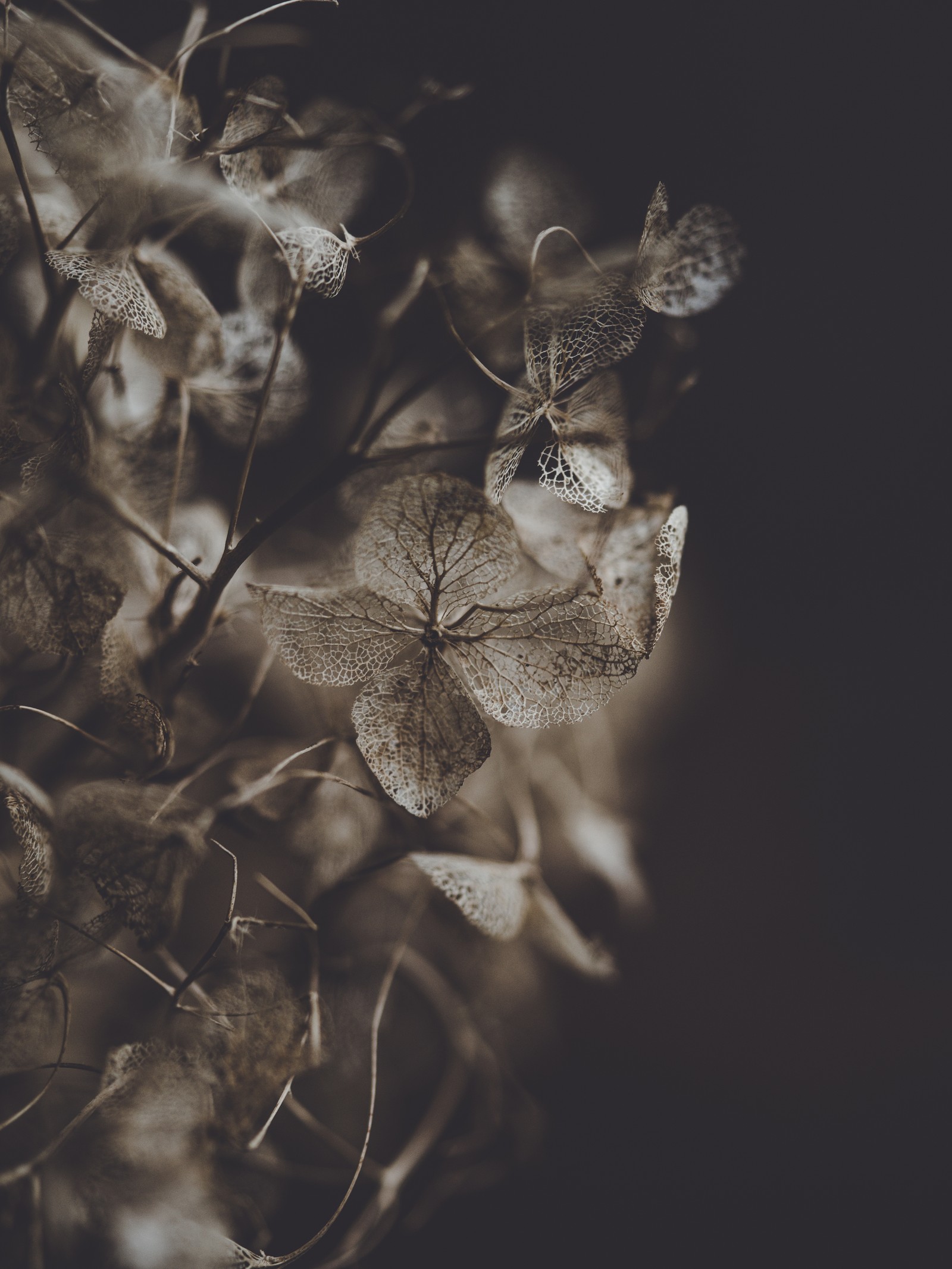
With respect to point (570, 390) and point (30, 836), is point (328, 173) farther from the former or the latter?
point (30, 836)

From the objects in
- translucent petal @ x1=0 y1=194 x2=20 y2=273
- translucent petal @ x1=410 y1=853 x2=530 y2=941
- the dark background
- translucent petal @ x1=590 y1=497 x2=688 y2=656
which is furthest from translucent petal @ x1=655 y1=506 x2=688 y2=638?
the dark background

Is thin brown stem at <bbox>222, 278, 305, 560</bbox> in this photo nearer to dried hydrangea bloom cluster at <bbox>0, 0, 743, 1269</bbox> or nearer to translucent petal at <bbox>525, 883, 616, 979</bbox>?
dried hydrangea bloom cluster at <bbox>0, 0, 743, 1269</bbox>

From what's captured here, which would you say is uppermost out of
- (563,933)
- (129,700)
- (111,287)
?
(111,287)

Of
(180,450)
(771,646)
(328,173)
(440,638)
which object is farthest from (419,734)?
(771,646)

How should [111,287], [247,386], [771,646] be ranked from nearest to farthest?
[111,287]
[247,386]
[771,646]

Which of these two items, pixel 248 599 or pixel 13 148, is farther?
pixel 248 599
